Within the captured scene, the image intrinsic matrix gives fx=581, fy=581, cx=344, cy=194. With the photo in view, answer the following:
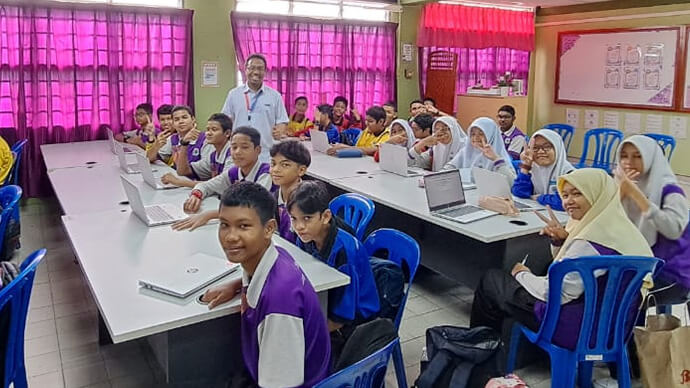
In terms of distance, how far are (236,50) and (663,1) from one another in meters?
5.23

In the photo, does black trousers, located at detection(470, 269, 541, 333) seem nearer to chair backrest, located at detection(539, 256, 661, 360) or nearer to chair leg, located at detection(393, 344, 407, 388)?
chair backrest, located at detection(539, 256, 661, 360)

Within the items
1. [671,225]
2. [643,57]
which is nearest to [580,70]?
[643,57]

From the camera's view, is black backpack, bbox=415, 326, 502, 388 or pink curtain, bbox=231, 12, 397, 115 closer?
black backpack, bbox=415, 326, 502, 388

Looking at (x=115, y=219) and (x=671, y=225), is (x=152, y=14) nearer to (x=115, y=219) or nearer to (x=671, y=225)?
(x=115, y=219)

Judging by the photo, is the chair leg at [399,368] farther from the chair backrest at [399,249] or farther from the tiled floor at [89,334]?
the tiled floor at [89,334]

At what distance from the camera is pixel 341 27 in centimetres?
691

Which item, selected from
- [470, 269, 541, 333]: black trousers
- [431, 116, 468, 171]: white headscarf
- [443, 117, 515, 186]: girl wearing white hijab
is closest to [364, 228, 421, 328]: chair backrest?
[470, 269, 541, 333]: black trousers

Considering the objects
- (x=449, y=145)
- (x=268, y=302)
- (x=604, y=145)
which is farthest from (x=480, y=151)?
(x=604, y=145)

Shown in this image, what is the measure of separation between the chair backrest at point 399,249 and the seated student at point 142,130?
3.57 metres

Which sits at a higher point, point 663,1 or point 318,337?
point 663,1

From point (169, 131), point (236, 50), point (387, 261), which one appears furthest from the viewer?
point (236, 50)

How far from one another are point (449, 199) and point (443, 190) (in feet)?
0.24

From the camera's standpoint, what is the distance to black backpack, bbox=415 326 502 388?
2162 millimetres

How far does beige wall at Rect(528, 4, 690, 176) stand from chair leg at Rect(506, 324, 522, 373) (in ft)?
19.0
